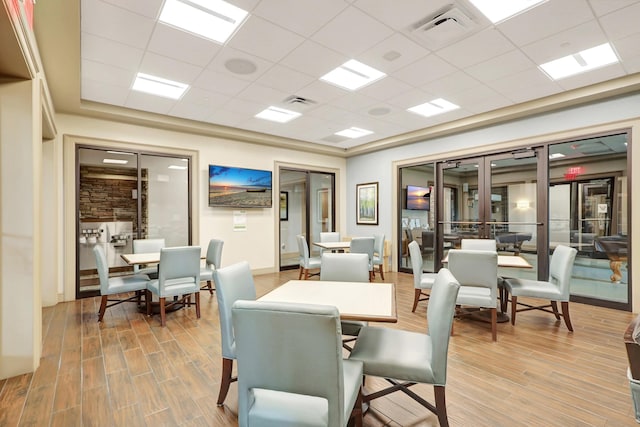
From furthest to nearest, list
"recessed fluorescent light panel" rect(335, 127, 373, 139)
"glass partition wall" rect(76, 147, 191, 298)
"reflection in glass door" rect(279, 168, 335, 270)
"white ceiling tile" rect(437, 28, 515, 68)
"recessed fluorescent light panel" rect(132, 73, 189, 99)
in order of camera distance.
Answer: "reflection in glass door" rect(279, 168, 335, 270), "recessed fluorescent light panel" rect(335, 127, 373, 139), "glass partition wall" rect(76, 147, 191, 298), "recessed fluorescent light panel" rect(132, 73, 189, 99), "white ceiling tile" rect(437, 28, 515, 68)

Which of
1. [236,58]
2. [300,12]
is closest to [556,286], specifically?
[300,12]

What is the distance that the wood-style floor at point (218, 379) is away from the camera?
1972mm

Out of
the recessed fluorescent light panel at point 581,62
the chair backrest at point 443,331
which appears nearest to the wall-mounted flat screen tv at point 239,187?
the recessed fluorescent light panel at point 581,62

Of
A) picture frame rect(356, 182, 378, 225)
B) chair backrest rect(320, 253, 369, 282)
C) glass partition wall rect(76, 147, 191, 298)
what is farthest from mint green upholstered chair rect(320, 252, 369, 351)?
picture frame rect(356, 182, 378, 225)

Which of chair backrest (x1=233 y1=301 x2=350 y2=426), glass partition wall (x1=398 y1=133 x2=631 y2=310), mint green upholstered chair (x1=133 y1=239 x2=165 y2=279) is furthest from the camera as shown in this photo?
mint green upholstered chair (x1=133 y1=239 x2=165 y2=279)

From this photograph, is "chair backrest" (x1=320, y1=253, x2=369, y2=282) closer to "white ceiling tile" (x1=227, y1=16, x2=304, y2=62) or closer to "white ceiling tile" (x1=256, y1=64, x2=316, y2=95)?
"white ceiling tile" (x1=227, y1=16, x2=304, y2=62)

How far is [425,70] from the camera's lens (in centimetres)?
352

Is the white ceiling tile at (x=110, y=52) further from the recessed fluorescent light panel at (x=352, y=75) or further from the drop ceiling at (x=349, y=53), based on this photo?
the recessed fluorescent light panel at (x=352, y=75)

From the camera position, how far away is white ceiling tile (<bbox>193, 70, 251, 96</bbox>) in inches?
→ 143

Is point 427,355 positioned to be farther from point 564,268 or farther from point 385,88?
point 385,88

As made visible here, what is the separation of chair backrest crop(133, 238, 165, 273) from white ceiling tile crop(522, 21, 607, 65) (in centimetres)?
540

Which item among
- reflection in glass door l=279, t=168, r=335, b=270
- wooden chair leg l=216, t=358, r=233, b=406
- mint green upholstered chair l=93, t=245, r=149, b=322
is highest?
reflection in glass door l=279, t=168, r=335, b=270

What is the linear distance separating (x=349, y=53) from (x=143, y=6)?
6.00 ft

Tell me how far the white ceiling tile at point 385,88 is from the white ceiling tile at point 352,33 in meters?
0.81
